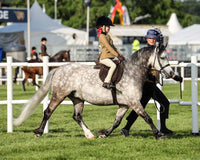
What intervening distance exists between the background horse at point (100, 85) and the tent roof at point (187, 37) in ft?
124

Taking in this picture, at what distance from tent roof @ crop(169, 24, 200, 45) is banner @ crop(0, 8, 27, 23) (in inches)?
551

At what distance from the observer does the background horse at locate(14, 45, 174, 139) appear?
938cm

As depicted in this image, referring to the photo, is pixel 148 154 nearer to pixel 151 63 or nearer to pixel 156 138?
pixel 156 138

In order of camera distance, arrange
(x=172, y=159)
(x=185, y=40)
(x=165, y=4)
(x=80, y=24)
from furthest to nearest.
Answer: (x=165, y=4)
(x=80, y=24)
(x=185, y=40)
(x=172, y=159)

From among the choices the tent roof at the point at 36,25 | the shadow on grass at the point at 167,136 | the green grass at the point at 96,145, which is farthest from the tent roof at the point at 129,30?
the shadow on grass at the point at 167,136

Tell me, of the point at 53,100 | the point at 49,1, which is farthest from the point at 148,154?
the point at 49,1

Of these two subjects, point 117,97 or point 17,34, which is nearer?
point 117,97

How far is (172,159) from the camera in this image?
7.69 m

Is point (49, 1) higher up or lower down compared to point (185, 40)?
higher up

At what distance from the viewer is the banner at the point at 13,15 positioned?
44.7 m

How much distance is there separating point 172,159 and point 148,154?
523 mm

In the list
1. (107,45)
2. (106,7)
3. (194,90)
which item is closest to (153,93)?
(194,90)

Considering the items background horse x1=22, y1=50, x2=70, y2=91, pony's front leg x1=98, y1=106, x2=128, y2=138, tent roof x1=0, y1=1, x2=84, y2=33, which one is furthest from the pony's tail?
tent roof x1=0, y1=1, x2=84, y2=33

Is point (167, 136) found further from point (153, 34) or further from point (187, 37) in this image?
point (187, 37)
